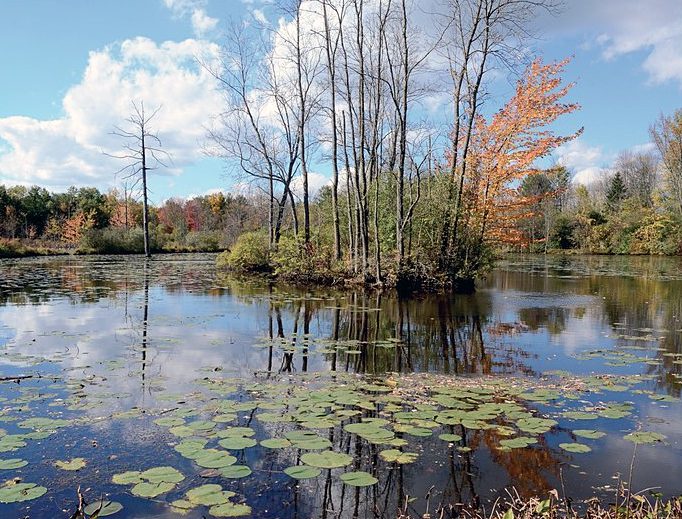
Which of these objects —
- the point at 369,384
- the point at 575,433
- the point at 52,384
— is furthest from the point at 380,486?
the point at 52,384

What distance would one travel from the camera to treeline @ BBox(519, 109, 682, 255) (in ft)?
138

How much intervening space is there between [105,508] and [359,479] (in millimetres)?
1618

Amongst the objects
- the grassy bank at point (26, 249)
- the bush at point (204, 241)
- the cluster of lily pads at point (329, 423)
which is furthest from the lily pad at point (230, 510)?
the bush at point (204, 241)

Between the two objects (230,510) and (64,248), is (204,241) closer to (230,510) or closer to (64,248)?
(64,248)

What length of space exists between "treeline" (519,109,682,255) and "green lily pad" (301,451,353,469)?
37.5m

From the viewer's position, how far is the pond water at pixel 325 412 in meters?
3.44

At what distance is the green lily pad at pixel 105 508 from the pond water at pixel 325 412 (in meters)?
0.03

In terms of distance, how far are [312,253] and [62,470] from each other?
16.0 m

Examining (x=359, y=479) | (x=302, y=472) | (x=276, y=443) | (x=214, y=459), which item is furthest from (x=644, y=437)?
(x=214, y=459)

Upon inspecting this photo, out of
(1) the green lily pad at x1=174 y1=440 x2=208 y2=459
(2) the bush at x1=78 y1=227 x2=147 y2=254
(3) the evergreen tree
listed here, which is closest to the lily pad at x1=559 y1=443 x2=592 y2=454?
(1) the green lily pad at x1=174 y1=440 x2=208 y2=459

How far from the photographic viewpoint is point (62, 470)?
12.0 feet

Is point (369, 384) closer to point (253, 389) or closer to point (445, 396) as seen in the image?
point (445, 396)

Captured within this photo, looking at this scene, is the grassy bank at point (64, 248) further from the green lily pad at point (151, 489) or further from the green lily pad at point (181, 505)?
the green lily pad at point (181, 505)

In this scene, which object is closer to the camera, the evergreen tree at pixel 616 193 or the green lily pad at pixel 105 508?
the green lily pad at pixel 105 508
